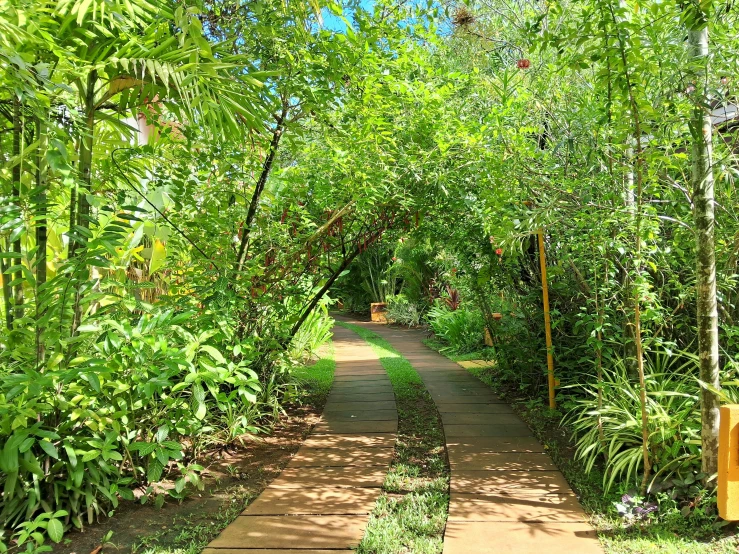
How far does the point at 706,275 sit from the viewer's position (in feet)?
9.61

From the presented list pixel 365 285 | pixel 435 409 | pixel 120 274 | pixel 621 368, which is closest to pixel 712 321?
pixel 621 368

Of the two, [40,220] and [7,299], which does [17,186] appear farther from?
[7,299]

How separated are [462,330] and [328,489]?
20.0 ft

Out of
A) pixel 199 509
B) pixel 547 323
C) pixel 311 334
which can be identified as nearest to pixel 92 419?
pixel 199 509

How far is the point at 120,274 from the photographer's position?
4.09 meters

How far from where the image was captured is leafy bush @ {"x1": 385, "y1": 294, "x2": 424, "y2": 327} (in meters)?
13.2

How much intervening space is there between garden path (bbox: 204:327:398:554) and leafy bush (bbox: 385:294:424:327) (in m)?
7.47

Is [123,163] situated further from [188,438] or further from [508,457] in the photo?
[508,457]

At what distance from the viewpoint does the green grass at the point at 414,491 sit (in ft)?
8.95

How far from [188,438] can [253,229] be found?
5.29 ft

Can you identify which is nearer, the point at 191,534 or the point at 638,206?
the point at 191,534

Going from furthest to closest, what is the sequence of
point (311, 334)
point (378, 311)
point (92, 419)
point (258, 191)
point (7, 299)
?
point (378, 311) → point (311, 334) → point (258, 191) → point (7, 299) → point (92, 419)

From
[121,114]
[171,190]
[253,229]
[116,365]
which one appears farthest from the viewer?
[253,229]

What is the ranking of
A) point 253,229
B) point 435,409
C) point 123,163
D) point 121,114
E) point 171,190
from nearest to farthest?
point 121,114, point 123,163, point 171,190, point 253,229, point 435,409
